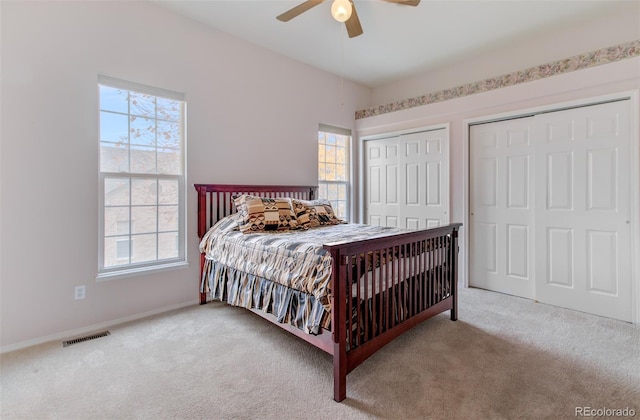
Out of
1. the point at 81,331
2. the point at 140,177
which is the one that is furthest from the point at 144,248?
the point at 81,331

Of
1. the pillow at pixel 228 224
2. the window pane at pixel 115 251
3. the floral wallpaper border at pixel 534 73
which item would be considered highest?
the floral wallpaper border at pixel 534 73

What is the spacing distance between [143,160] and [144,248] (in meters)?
0.85

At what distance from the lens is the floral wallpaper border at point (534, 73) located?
285cm

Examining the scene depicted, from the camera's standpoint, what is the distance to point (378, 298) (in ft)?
7.02

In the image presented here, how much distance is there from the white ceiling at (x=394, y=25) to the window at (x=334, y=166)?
102cm

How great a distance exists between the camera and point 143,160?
299cm

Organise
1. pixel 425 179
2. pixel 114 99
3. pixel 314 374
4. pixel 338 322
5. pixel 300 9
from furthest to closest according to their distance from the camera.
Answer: pixel 425 179 < pixel 114 99 < pixel 300 9 < pixel 314 374 < pixel 338 322

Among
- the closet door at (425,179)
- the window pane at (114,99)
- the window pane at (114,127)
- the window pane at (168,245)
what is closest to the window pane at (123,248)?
the window pane at (168,245)

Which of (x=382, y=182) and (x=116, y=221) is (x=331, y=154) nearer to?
(x=382, y=182)

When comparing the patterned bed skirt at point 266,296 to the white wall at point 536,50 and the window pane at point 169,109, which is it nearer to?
the window pane at point 169,109

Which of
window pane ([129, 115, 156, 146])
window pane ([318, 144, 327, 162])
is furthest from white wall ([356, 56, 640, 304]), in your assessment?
window pane ([129, 115, 156, 146])

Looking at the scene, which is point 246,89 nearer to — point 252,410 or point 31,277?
point 31,277

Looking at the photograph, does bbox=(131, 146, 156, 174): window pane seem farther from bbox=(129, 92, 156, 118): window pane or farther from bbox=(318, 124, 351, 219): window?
bbox=(318, 124, 351, 219): window

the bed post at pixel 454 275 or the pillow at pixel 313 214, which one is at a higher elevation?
the pillow at pixel 313 214
